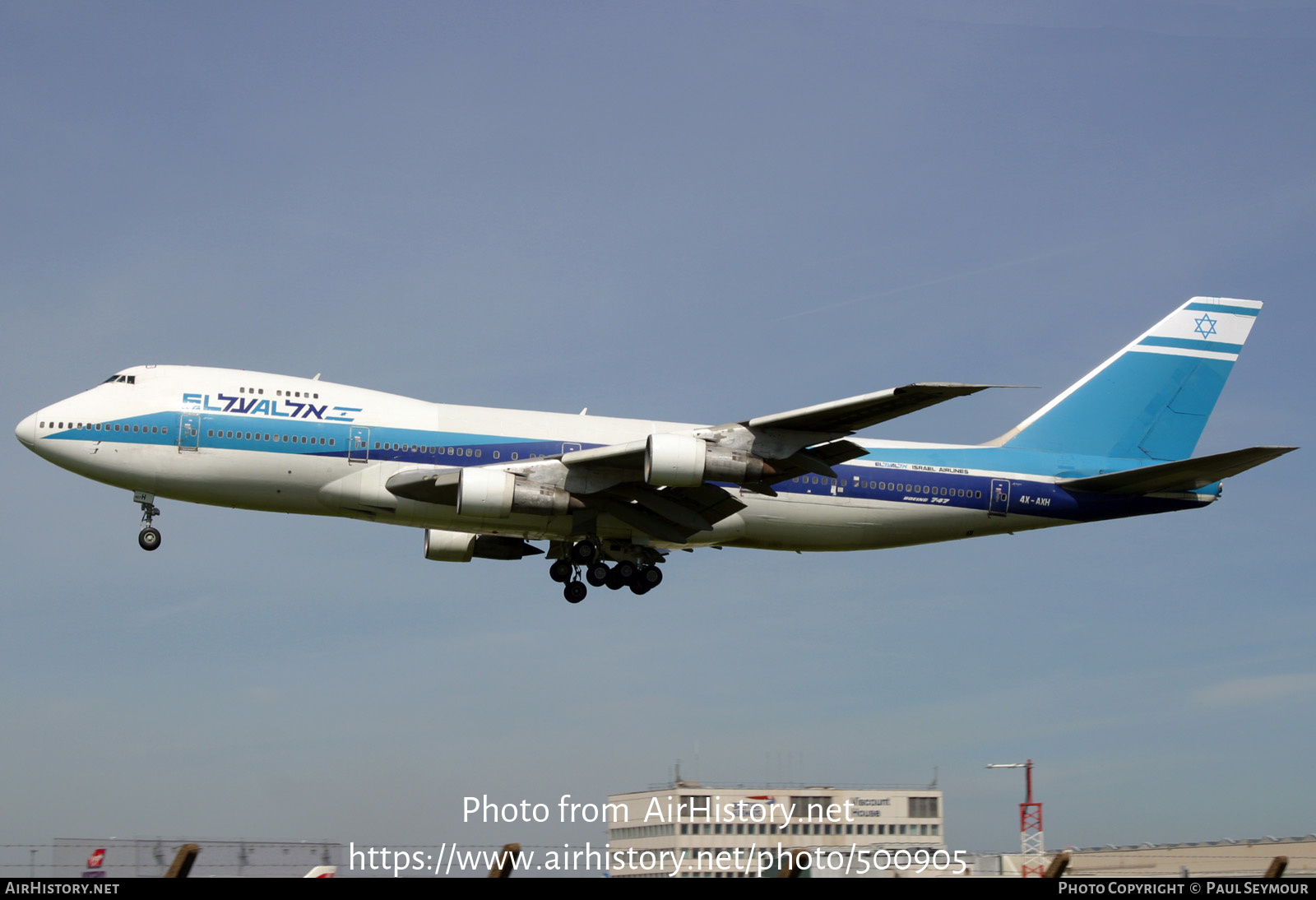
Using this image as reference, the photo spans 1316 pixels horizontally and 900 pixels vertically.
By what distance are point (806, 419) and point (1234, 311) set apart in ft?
68.8

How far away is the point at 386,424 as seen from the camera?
33781 mm

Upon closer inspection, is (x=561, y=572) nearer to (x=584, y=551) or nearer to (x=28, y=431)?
(x=584, y=551)

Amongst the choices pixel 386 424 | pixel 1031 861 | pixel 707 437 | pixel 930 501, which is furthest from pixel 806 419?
pixel 1031 861

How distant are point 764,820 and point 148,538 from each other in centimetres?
2800

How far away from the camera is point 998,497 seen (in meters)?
37.6

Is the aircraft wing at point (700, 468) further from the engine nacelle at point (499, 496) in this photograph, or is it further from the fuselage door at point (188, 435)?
the fuselage door at point (188, 435)

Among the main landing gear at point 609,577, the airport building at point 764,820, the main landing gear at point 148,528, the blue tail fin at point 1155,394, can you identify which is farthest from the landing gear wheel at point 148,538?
the blue tail fin at point 1155,394

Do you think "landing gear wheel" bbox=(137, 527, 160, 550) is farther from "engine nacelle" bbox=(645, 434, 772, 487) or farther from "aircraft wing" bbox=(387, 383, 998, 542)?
"engine nacelle" bbox=(645, 434, 772, 487)

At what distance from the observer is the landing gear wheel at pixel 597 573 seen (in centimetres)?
3603

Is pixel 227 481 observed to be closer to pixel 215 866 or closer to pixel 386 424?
pixel 386 424

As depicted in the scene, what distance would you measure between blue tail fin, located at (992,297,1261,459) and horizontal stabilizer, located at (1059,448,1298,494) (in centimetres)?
211

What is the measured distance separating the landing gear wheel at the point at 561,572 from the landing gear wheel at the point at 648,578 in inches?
76.5

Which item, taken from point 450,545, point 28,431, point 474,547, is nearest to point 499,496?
point 474,547

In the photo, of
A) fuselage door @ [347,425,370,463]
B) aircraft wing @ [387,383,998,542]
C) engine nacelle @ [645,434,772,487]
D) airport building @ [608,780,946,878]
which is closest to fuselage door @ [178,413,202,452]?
fuselage door @ [347,425,370,463]
